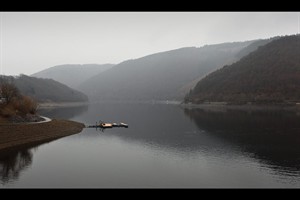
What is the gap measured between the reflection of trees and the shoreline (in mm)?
5781

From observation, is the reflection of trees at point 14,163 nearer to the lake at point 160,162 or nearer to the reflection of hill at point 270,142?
the lake at point 160,162

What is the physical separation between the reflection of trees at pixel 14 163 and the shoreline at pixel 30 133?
578 cm

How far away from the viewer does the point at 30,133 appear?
8250 centimetres

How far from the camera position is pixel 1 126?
75875 millimetres

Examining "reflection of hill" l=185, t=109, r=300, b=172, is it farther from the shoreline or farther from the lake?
the shoreline

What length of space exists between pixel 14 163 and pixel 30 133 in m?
26.3

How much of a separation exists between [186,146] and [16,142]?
1614 inches

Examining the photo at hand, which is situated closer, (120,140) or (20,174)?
(20,174)

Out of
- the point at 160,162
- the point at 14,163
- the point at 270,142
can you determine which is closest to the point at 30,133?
the point at 14,163

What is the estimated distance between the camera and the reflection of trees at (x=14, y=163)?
48.3m

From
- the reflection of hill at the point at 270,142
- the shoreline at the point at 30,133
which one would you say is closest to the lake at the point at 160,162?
the reflection of hill at the point at 270,142
